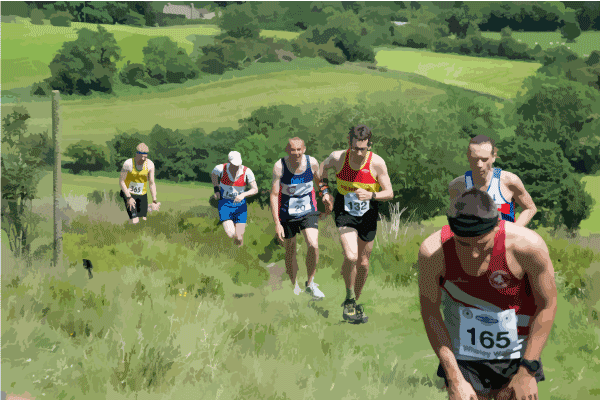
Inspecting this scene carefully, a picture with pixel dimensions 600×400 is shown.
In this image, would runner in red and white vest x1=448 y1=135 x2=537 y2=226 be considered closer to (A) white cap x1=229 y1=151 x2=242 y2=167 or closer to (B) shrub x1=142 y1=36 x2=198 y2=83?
(A) white cap x1=229 y1=151 x2=242 y2=167

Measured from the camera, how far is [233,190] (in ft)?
29.5

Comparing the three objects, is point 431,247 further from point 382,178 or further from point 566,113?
point 566,113

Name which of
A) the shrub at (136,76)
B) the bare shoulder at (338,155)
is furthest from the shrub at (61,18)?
the bare shoulder at (338,155)

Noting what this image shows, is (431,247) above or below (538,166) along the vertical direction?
above

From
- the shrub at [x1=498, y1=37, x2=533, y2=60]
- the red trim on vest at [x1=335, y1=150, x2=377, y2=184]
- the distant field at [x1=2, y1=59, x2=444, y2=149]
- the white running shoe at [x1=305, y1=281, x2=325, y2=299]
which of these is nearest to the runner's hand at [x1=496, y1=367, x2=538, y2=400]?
the red trim on vest at [x1=335, y1=150, x2=377, y2=184]

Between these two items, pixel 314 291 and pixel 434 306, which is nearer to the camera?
pixel 434 306

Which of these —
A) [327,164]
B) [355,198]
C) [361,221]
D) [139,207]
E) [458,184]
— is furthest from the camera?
[139,207]

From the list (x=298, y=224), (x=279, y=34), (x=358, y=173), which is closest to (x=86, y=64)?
(x=279, y=34)

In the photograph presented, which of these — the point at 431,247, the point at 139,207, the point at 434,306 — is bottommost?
the point at 139,207

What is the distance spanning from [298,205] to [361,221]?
979mm

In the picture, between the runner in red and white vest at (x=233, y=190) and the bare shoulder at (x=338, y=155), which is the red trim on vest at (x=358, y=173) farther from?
the runner in red and white vest at (x=233, y=190)

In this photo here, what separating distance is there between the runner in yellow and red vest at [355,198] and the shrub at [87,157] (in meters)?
41.1

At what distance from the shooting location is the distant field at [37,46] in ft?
247

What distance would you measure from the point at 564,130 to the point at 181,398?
3566cm
